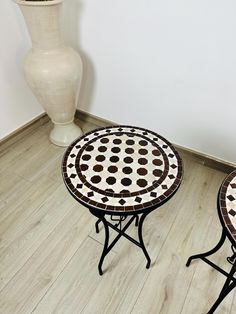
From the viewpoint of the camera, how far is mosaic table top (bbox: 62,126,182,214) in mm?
853

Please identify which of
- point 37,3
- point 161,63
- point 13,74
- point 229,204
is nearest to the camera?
point 229,204

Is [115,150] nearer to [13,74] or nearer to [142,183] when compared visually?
[142,183]

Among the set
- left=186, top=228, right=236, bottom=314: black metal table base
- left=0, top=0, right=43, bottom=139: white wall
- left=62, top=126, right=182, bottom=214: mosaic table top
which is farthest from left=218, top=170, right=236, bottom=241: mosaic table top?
left=0, top=0, right=43, bottom=139: white wall

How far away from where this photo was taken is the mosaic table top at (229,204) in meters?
0.78

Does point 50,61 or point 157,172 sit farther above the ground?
point 50,61

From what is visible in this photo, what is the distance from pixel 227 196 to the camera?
86 cm

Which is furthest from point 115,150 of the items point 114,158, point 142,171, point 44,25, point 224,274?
point 44,25

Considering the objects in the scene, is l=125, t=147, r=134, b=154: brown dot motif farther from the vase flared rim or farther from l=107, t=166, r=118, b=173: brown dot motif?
the vase flared rim

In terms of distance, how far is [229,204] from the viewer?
0.83 m

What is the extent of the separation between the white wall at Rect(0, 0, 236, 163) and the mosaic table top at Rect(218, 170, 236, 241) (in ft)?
2.20

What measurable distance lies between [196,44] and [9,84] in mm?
1199

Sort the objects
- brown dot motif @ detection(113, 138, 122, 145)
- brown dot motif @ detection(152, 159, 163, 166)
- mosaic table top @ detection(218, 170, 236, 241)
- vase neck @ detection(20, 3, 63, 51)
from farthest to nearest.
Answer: vase neck @ detection(20, 3, 63, 51) → brown dot motif @ detection(113, 138, 122, 145) → brown dot motif @ detection(152, 159, 163, 166) → mosaic table top @ detection(218, 170, 236, 241)

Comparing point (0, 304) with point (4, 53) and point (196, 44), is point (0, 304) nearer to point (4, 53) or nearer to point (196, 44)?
point (4, 53)

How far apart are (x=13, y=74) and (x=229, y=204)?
1.52m
